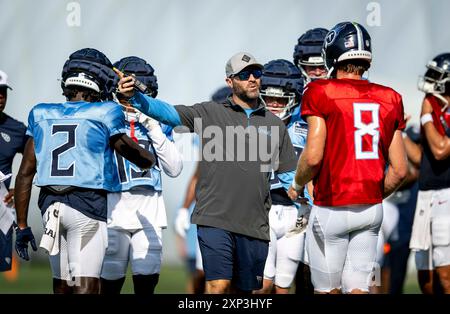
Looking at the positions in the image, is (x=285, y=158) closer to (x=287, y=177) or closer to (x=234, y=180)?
(x=287, y=177)

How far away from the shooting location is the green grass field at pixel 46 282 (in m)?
10.2

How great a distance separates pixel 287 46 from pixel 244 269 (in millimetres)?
4783

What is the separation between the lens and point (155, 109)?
19.3ft

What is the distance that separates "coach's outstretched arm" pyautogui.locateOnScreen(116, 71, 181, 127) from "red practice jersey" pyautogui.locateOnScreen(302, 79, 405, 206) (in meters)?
0.87

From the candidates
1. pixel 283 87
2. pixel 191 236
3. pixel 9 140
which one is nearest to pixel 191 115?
pixel 283 87

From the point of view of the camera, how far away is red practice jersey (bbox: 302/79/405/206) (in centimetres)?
551

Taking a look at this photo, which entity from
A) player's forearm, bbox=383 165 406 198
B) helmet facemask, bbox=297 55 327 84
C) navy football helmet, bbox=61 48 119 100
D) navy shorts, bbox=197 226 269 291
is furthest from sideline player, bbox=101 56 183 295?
player's forearm, bbox=383 165 406 198

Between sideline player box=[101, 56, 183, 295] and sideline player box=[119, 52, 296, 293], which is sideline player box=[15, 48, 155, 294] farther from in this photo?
sideline player box=[101, 56, 183, 295]

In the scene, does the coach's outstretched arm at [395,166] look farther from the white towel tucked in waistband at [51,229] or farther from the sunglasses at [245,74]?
the white towel tucked in waistband at [51,229]

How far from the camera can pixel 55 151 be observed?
622cm

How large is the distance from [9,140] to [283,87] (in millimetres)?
2016

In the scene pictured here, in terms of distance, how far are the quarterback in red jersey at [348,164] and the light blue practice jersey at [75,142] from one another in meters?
1.29

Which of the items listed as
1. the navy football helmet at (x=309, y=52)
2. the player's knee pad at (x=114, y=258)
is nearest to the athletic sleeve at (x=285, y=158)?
the player's knee pad at (x=114, y=258)
